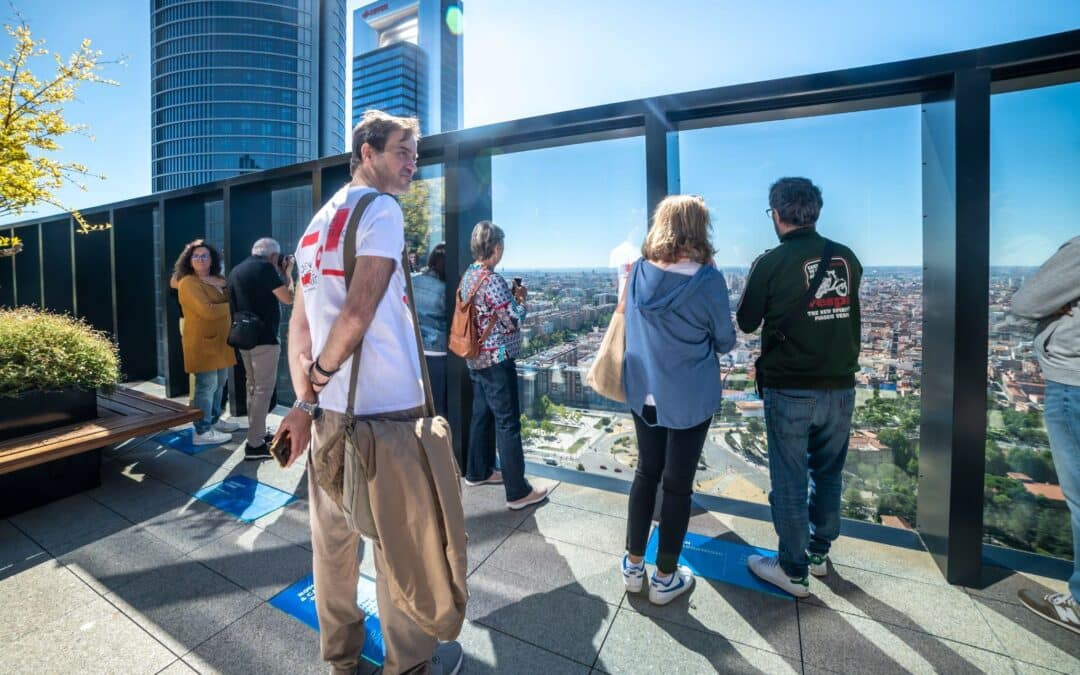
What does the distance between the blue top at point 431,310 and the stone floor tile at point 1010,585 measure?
320 centimetres

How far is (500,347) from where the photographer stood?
2965 millimetres

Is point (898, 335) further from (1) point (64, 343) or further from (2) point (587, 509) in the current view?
(1) point (64, 343)

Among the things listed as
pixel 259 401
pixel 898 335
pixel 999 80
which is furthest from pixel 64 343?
pixel 999 80

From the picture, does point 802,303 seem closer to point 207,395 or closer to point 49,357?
point 49,357

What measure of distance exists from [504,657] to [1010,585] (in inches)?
90.9

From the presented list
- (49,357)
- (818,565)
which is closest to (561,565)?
(818,565)

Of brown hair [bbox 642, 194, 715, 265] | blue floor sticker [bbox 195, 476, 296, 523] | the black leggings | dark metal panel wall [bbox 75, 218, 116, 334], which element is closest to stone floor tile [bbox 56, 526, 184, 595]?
blue floor sticker [bbox 195, 476, 296, 523]

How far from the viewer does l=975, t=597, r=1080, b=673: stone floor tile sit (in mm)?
1746

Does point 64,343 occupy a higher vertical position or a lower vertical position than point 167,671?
higher

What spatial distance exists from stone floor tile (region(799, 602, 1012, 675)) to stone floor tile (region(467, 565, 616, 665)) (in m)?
0.79

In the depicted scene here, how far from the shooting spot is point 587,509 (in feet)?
9.83

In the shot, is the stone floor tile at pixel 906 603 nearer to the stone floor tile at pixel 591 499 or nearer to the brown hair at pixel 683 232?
the stone floor tile at pixel 591 499

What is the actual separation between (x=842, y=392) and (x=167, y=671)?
2827mm

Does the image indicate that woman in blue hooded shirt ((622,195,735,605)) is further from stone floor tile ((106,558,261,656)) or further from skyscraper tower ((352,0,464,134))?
skyscraper tower ((352,0,464,134))
